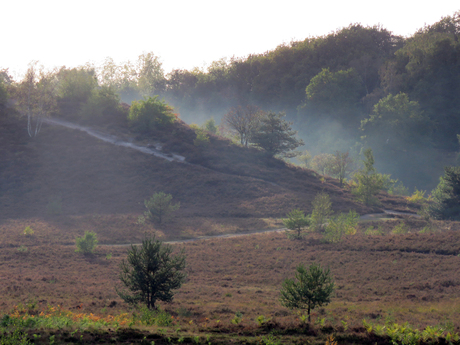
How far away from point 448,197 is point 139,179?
3131cm

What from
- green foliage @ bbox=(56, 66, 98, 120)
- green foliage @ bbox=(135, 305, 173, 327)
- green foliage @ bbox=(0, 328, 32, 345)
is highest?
green foliage @ bbox=(56, 66, 98, 120)

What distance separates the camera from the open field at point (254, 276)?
11.3 meters

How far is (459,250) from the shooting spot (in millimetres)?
18781

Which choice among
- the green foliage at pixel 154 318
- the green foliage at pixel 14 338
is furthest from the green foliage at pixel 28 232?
the green foliage at pixel 14 338

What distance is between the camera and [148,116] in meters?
52.0

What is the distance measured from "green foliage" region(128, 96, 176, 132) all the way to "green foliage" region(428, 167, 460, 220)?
37.2m

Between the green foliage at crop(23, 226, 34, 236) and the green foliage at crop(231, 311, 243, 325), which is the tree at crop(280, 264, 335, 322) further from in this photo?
the green foliage at crop(23, 226, 34, 236)

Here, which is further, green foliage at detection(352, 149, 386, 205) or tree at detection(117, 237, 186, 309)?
green foliage at detection(352, 149, 386, 205)

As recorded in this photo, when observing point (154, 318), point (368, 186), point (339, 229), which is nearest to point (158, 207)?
point (339, 229)

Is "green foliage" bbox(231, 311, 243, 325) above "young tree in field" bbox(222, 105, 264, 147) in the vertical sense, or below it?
below

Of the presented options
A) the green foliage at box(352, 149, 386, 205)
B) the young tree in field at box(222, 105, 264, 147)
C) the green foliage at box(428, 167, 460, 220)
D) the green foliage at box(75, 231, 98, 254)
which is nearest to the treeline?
the young tree in field at box(222, 105, 264, 147)

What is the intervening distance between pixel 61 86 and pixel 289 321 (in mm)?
61325

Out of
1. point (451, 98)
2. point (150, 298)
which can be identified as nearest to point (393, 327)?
point (150, 298)

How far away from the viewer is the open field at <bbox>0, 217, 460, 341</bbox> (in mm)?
11281
